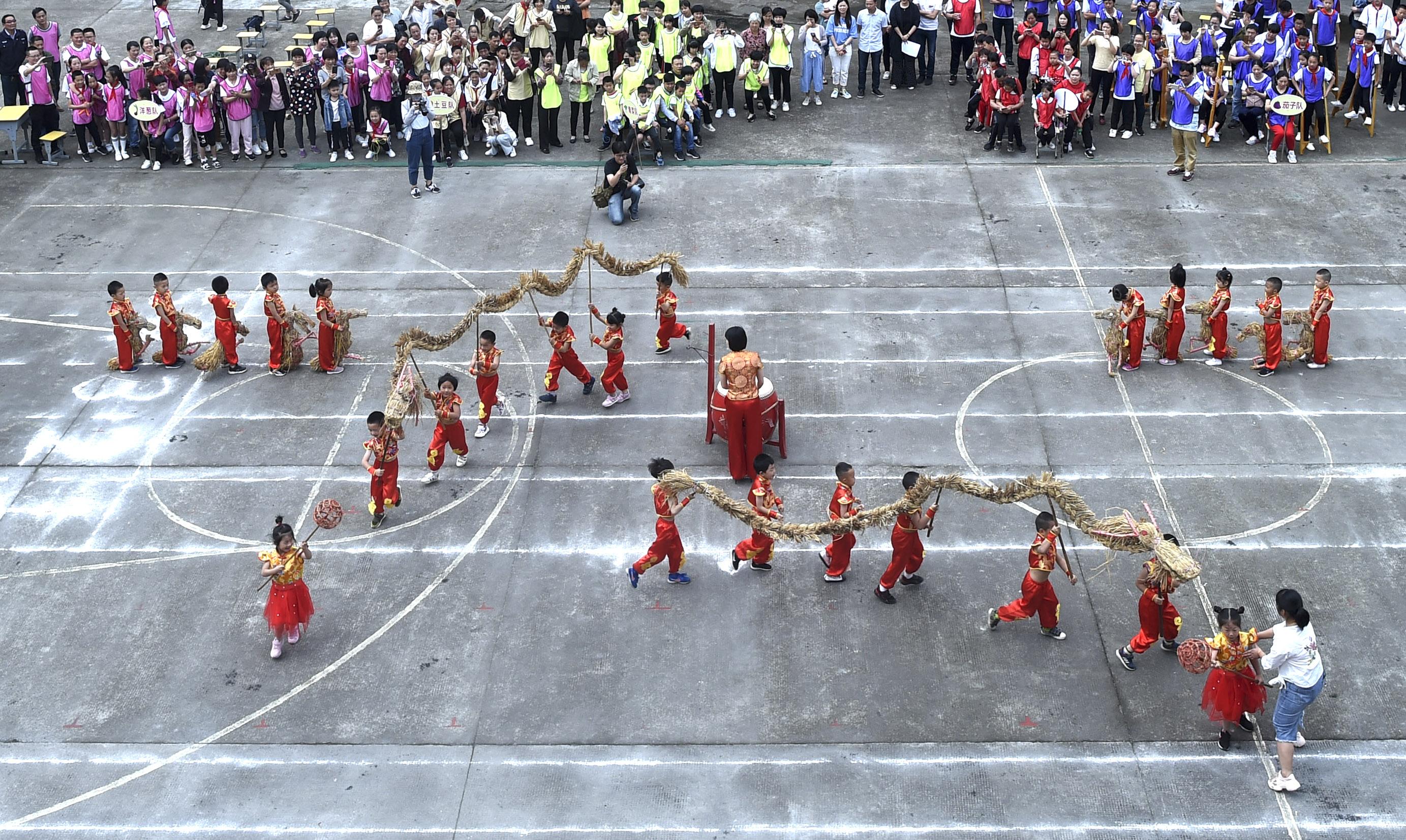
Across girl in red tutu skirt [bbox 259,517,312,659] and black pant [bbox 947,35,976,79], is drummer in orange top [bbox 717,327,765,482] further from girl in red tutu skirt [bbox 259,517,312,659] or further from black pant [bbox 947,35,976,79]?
black pant [bbox 947,35,976,79]

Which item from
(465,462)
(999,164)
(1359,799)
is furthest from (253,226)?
(1359,799)

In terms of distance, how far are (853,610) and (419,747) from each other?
Result: 14.4 ft

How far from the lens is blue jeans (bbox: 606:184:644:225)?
71.7 feet

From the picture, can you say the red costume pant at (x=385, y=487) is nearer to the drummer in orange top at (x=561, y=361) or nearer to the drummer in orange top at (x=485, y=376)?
→ the drummer in orange top at (x=485, y=376)

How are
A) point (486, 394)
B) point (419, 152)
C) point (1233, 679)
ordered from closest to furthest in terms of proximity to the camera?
1. point (1233, 679)
2. point (486, 394)
3. point (419, 152)

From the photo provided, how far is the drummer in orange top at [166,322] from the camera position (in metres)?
17.9

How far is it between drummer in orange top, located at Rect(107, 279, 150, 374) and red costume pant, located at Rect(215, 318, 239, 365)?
1.09 metres

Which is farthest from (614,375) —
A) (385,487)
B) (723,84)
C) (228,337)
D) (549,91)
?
(723,84)

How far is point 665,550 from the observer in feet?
45.2

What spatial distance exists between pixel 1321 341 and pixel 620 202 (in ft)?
34.4

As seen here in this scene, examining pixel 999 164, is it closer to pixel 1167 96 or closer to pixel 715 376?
pixel 1167 96

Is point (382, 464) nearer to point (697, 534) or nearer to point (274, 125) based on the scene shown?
point (697, 534)

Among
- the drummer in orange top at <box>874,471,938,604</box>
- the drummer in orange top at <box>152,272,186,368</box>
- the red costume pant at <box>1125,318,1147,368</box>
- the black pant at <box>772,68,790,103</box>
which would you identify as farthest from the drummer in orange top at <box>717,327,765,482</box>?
the black pant at <box>772,68,790,103</box>

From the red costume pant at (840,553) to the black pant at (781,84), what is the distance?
1446 cm
